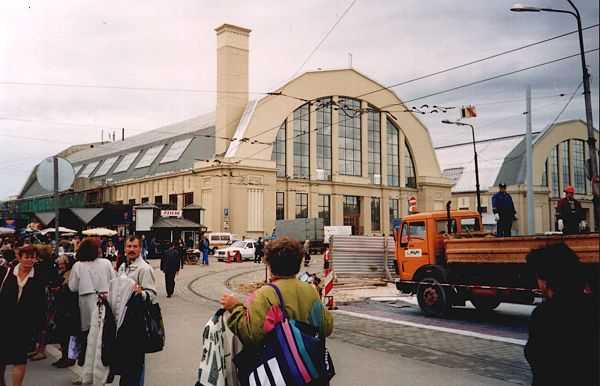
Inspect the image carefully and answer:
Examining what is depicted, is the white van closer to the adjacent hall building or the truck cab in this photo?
the adjacent hall building

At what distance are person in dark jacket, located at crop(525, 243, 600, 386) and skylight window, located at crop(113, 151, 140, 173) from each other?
68.9 meters

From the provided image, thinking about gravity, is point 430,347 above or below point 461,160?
below

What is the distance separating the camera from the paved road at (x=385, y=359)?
7391 millimetres

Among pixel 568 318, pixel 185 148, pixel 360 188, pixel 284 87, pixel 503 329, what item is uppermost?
pixel 284 87

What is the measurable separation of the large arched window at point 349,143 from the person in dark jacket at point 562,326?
5728cm

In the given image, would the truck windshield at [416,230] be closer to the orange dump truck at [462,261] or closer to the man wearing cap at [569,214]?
the orange dump truck at [462,261]

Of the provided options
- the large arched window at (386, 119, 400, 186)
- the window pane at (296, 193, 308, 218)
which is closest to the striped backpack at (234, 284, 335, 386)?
the window pane at (296, 193, 308, 218)

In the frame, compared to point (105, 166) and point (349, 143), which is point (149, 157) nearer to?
point (105, 166)

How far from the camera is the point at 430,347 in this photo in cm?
988

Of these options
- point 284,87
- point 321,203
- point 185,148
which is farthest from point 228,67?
point 321,203

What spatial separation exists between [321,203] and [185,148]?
1510 cm

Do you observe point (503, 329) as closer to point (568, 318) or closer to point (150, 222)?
point (568, 318)

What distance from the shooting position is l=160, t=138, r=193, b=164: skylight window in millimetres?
59513

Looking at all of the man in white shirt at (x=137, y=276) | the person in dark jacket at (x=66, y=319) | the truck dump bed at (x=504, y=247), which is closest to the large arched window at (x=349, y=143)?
the truck dump bed at (x=504, y=247)
